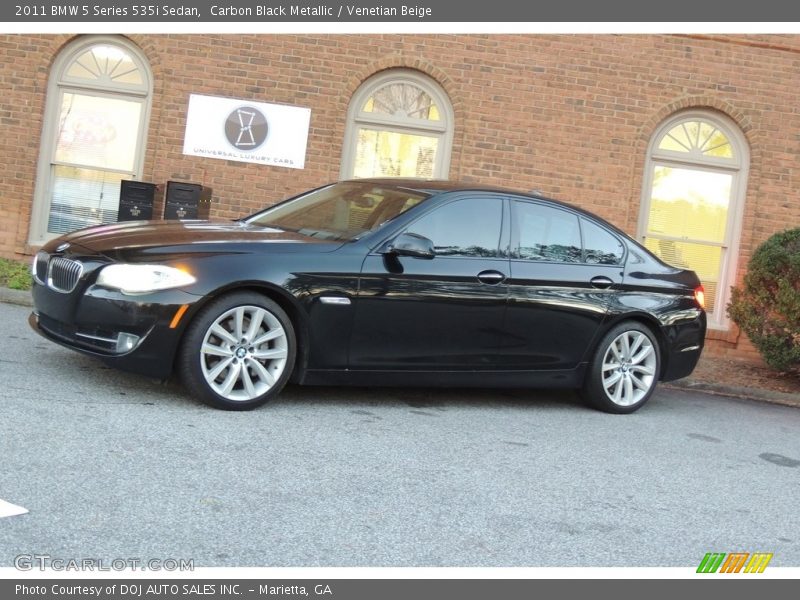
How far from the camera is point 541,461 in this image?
20.0ft

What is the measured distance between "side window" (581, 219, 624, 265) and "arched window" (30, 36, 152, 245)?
6.49 m

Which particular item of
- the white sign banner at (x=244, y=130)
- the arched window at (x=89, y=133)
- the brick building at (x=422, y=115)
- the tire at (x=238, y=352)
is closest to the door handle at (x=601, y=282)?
the tire at (x=238, y=352)

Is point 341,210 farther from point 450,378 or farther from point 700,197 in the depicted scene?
point 700,197

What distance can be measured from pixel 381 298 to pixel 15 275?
5.83 meters

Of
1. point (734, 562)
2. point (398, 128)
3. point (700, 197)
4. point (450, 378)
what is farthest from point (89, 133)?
point (734, 562)

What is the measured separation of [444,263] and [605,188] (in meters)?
6.15

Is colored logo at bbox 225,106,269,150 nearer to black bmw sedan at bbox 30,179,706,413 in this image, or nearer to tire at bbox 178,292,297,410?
black bmw sedan at bbox 30,179,706,413

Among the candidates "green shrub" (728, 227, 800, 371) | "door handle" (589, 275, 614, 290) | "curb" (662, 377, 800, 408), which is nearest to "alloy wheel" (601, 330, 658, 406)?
"door handle" (589, 275, 614, 290)

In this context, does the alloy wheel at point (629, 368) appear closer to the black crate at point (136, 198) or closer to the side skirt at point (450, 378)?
the side skirt at point (450, 378)

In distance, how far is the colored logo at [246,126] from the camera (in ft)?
40.6

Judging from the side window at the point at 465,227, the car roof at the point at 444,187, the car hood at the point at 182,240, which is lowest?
the car hood at the point at 182,240

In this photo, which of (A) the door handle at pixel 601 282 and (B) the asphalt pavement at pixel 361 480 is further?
(A) the door handle at pixel 601 282

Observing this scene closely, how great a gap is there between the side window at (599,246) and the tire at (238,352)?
258cm
